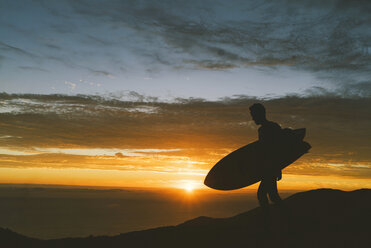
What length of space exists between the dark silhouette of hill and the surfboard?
1125mm

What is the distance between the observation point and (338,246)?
6.90 metres

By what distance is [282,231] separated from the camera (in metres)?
7.86

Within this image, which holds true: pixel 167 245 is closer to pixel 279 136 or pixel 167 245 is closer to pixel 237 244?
pixel 237 244

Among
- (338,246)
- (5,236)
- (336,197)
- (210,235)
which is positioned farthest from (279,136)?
(5,236)

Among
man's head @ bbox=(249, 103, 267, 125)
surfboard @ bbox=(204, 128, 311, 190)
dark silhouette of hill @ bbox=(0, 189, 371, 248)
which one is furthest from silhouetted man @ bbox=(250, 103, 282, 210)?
dark silhouette of hill @ bbox=(0, 189, 371, 248)

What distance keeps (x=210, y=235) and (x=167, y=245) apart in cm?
136

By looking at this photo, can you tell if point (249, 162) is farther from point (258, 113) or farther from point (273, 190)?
point (258, 113)

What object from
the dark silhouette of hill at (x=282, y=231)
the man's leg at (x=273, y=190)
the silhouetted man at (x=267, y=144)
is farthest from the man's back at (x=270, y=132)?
the dark silhouette of hill at (x=282, y=231)

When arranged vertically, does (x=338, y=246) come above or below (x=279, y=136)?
below

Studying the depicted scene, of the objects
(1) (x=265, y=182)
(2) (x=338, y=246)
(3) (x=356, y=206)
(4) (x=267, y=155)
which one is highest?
(4) (x=267, y=155)

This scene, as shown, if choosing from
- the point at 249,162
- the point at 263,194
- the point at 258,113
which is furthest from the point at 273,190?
the point at 258,113

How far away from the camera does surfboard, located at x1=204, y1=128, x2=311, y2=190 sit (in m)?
7.87

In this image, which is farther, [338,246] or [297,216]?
[297,216]

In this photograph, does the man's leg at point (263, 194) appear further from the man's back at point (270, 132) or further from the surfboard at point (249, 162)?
the man's back at point (270, 132)
